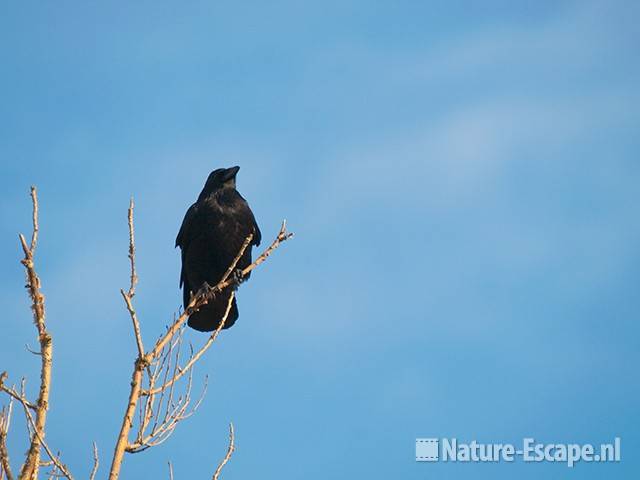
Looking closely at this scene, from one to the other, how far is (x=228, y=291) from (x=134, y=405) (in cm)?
465

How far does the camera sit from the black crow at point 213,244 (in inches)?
376

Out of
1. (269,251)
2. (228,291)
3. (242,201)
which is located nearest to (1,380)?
(269,251)

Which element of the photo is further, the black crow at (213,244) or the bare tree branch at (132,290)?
the black crow at (213,244)

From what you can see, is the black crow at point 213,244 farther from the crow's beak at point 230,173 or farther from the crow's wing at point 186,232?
the crow's beak at point 230,173

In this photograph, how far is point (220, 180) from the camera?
10164mm

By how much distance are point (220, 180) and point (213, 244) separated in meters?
0.89

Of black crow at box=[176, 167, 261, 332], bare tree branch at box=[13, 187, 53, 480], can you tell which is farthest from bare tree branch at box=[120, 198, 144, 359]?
black crow at box=[176, 167, 261, 332]

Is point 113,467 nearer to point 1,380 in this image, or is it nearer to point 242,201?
point 1,380

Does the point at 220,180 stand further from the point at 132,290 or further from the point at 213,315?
the point at 132,290

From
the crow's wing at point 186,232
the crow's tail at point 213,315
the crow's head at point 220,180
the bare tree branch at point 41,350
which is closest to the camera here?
the bare tree branch at point 41,350

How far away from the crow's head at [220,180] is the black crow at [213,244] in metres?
0.08

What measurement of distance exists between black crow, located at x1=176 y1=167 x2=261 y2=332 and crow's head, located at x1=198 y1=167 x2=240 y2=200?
83mm

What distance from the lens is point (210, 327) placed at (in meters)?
9.62

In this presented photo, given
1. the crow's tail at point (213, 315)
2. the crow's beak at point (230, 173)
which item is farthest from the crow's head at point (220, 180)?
the crow's tail at point (213, 315)
